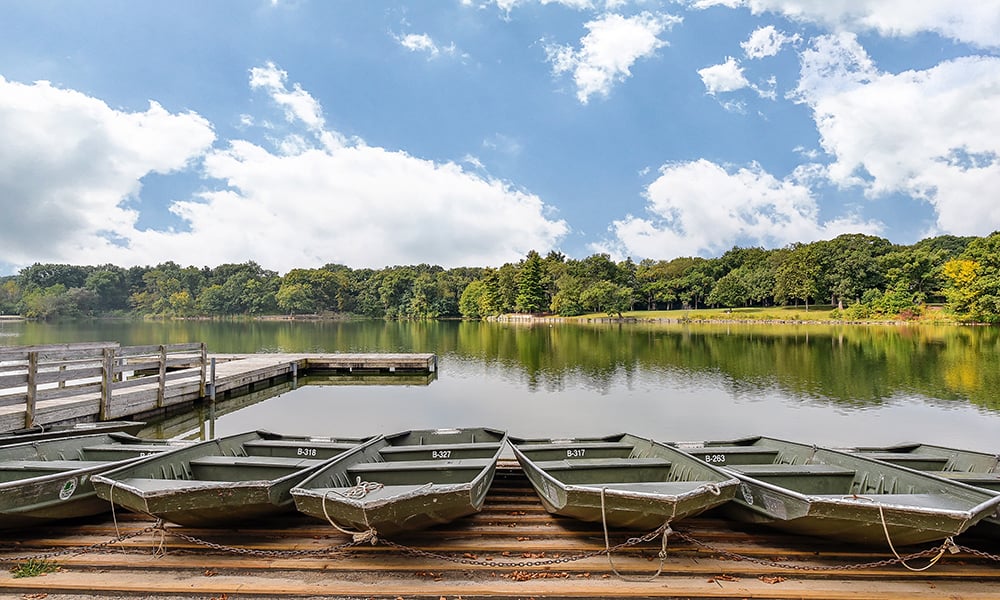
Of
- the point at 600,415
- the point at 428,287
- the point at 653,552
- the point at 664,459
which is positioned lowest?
the point at 600,415

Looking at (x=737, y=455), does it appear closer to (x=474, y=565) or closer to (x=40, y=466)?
(x=474, y=565)

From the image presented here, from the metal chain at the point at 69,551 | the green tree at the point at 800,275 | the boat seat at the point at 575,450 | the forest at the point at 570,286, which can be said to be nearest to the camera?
A: the metal chain at the point at 69,551

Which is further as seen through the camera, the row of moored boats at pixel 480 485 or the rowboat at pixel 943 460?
the rowboat at pixel 943 460

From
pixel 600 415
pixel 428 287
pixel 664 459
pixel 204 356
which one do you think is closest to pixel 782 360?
pixel 600 415

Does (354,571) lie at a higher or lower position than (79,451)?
lower

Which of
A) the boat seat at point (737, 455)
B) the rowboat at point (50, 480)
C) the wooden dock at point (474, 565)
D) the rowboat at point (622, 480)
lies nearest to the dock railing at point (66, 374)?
the rowboat at point (50, 480)

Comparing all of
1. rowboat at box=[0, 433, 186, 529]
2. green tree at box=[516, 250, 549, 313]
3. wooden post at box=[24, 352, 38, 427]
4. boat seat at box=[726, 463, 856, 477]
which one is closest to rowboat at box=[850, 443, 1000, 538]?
boat seat at box=[726, 463, 856, 477]

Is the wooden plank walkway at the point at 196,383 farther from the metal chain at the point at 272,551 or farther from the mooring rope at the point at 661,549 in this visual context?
the mooring rope at the point at 661,549

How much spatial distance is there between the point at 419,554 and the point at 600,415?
31.5ft

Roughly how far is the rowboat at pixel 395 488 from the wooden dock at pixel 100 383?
682 centimetres

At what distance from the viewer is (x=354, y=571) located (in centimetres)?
368

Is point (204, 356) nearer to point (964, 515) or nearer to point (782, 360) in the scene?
A: point (964, 515)

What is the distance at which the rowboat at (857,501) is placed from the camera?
11.3ft

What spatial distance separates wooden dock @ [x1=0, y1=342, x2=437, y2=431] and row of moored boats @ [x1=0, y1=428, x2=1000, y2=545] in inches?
136
